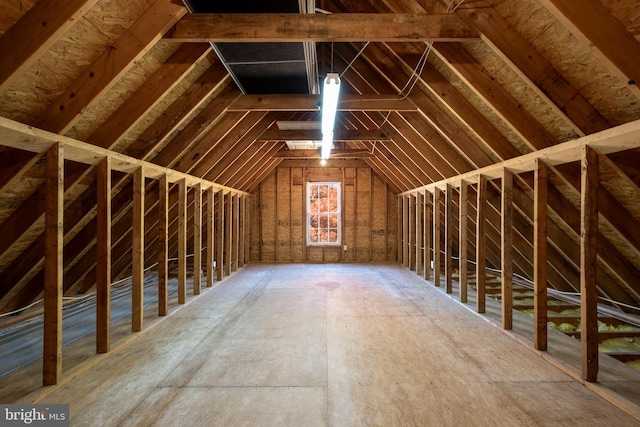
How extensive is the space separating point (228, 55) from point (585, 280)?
3.61 meters

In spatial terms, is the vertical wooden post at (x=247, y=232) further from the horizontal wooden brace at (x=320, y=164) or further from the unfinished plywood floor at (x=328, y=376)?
the unfinished plywood floor at (x=328, y=376)

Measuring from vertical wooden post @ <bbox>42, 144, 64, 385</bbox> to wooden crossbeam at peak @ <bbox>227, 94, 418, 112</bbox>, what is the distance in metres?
2.19

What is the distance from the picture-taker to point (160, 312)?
12.3ft

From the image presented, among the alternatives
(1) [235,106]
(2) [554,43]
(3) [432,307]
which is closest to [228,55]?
(1) [235,106]

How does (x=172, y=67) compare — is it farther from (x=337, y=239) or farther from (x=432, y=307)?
(x=337, y=239)

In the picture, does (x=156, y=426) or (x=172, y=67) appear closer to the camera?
(x=156, y=426)

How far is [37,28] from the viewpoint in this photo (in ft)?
5.78

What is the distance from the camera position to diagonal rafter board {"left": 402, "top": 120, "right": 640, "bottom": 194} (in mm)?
1967

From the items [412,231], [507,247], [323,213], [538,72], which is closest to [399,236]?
[412,231]

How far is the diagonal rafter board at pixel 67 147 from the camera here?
191cm

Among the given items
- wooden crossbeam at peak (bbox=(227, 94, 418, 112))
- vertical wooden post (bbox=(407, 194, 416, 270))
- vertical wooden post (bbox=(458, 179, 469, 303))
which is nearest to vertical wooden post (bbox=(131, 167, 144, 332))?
wooden crossbeam at peak (bbox=(227, 94, 418, 112))

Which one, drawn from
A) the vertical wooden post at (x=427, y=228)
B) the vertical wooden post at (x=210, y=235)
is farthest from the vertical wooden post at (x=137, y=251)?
the vertical wooden post at (x=427, y=228)

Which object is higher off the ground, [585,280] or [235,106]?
[235,106]

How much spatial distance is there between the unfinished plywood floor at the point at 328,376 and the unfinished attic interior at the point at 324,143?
0.02m
